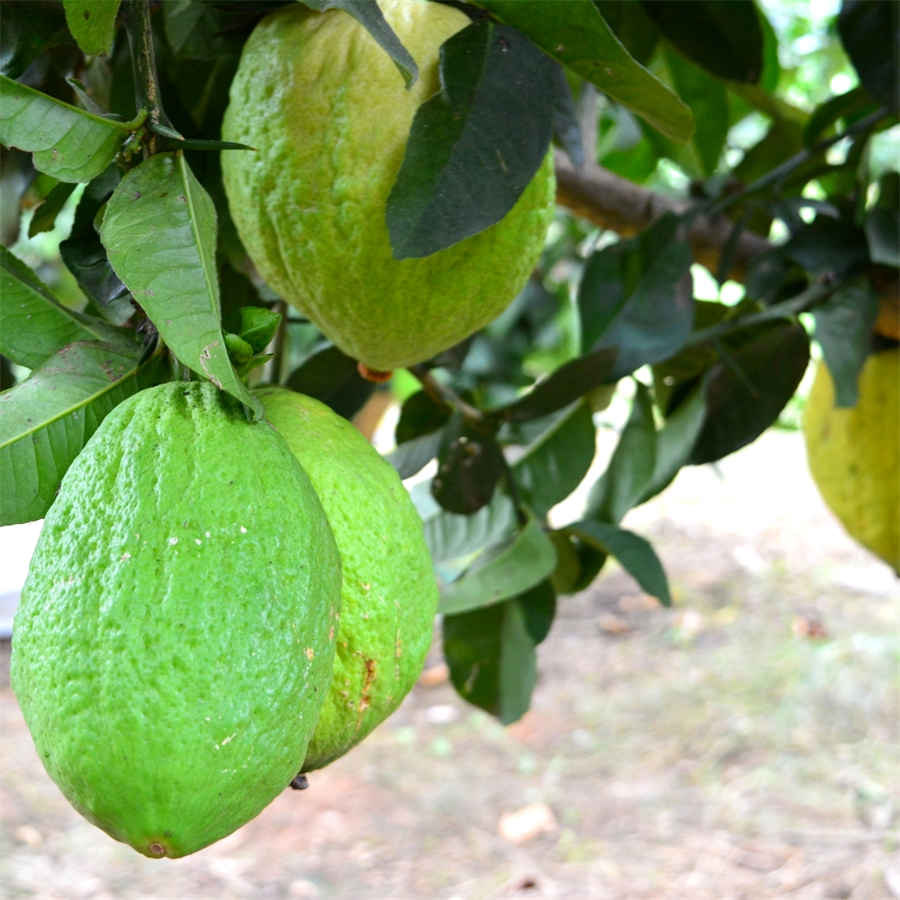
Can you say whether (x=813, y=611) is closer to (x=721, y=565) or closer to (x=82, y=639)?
(x=721, y=565)

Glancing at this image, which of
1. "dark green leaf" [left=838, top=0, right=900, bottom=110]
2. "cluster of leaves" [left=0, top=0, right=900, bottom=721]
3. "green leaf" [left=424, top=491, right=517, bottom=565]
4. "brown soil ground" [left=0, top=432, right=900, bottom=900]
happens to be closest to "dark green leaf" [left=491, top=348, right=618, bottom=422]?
"cluster of leaves" [left=0, top=0, right=900, bottom=721]

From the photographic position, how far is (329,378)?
766 millimetres

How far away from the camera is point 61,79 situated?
2.17 feet

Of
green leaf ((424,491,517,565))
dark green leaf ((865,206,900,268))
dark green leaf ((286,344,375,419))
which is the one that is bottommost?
green leaf ((424,491,517,565))

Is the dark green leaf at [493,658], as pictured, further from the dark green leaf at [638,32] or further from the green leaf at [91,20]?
the green leaf at [91,20]

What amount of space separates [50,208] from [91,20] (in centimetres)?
14

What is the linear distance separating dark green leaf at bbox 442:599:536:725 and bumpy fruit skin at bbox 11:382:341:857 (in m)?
0.53

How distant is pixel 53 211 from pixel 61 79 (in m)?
0.15

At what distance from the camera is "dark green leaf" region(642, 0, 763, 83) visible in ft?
2.67

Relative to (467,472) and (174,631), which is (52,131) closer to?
(174,631)

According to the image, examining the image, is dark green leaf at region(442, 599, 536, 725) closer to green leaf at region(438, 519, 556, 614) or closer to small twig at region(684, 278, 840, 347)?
green leaf at region(438, 519, 556, 614)

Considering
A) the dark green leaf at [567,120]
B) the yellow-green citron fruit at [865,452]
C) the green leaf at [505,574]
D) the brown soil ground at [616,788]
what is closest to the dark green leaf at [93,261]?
the dark green leaf at [567,120]

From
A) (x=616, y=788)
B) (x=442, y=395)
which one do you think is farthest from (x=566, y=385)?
(x=616, y=788)

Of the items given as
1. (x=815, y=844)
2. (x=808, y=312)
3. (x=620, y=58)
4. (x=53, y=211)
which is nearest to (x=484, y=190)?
(x=620, y=58)
